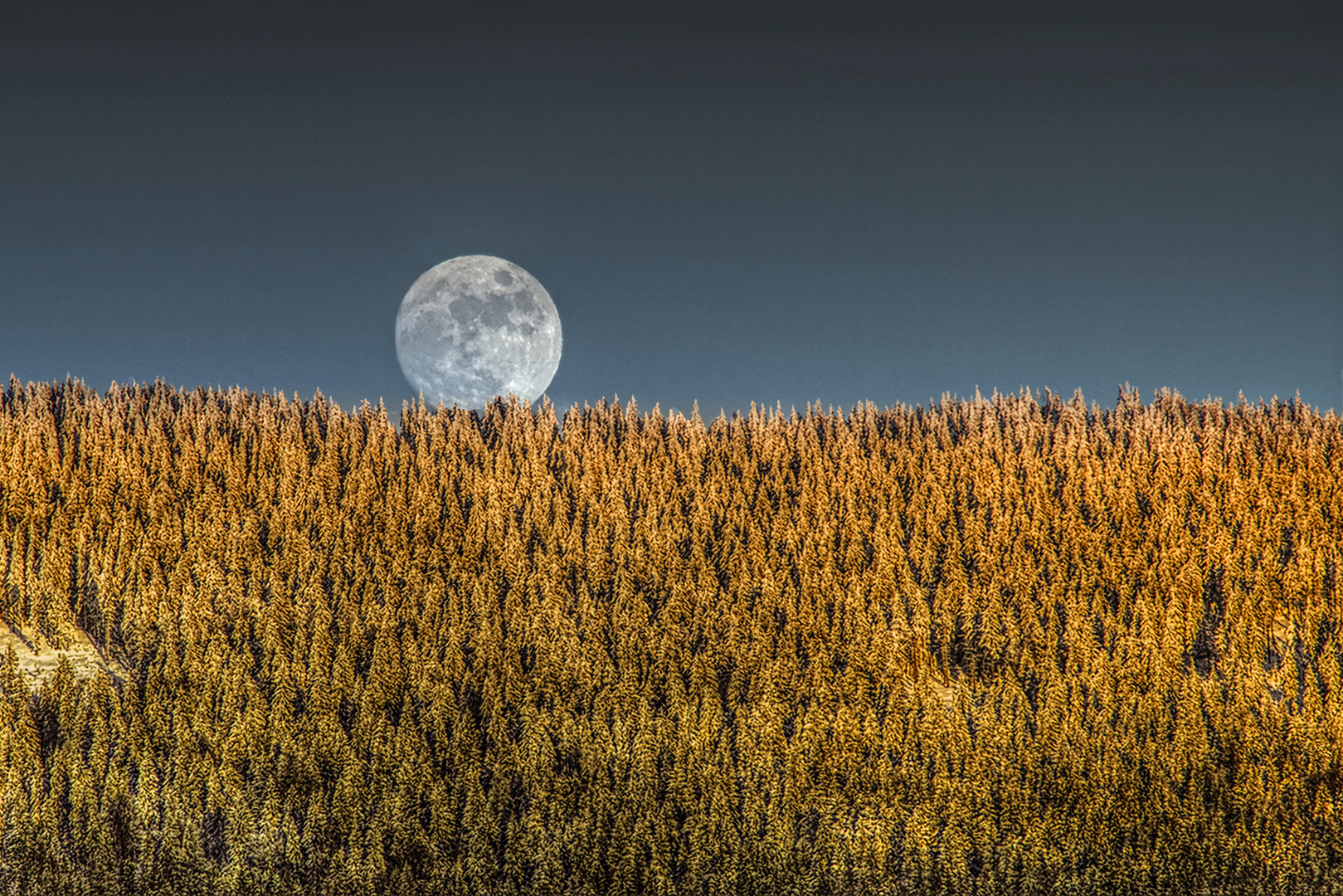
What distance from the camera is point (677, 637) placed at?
557 inches

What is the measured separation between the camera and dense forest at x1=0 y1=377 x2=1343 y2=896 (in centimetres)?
1096

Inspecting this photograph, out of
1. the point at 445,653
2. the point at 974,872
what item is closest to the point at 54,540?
the point at 445,653

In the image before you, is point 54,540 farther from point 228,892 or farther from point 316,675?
point 228,892

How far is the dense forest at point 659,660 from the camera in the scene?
36.0 ft

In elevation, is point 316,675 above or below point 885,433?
below

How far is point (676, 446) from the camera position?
A: 69.7 feet

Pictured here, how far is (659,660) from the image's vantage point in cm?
1362

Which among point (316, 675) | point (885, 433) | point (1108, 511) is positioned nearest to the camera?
point (316, 675)

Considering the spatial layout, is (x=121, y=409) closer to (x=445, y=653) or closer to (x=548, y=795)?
(x=445, y=653)

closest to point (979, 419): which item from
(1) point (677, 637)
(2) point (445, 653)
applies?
(1) point (677, 637)

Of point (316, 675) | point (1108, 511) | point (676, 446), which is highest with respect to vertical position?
point (676, 446)

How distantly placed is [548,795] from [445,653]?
2943 millimetres

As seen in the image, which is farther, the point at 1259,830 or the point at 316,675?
the point at 316,675

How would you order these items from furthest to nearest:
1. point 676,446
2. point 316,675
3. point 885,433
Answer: point 885,433 < point 676,446 < point 316,675
